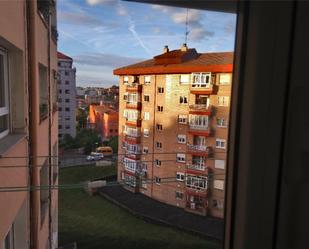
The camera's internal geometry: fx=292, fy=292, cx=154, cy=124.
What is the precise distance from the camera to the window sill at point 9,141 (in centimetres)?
96

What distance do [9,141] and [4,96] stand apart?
23 centimetres

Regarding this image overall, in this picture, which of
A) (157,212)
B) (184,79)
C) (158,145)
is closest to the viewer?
(184,79)

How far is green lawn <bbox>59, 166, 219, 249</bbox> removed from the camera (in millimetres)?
5176

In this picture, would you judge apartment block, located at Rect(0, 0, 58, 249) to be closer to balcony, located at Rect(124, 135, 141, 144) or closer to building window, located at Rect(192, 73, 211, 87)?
building window, located at Rect(192, 73, 211, 87)

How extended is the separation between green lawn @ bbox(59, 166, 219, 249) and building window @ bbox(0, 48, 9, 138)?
325 cm

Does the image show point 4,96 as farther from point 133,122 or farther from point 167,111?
point 133,122

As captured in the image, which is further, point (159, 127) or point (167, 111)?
point (159, 127)

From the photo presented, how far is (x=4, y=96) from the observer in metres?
1.21

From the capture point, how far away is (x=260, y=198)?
11.8 inches

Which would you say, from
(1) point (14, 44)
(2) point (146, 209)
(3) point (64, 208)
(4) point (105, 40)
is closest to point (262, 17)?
(4) point (105, 40)

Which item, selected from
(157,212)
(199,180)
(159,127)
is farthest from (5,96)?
(157,212)

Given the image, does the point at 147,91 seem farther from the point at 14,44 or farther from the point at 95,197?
the point at 14,44

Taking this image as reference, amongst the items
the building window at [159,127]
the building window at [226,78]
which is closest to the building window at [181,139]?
the building window at [159,127]

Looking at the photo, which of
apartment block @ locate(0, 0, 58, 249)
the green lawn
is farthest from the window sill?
the green lawn
